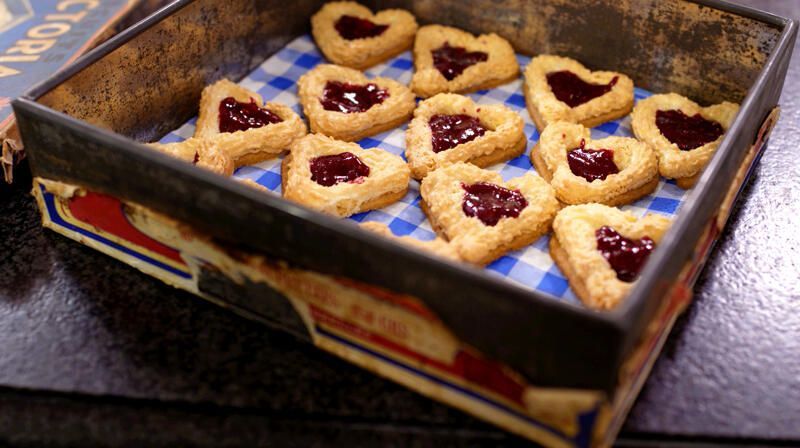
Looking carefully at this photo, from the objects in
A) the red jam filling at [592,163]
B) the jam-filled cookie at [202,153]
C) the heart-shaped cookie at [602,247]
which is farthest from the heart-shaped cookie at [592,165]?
the jam-filled cookie at [202,153]

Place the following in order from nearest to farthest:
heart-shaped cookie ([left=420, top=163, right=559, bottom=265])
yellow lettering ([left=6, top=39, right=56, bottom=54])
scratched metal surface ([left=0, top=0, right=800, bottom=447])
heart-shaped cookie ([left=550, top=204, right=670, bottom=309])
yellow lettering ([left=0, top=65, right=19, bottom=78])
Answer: scratched metal surface ([left=0, top=0, right=800, bottom=447])
heart-shaped cookie ([left=550, top=204, right=670, bottom=309])
heart-shaped cookie ([left=420, top=163, right=559, bottom=265])
yellow lettering ([left=0, top=65, right=19, bottom=78])
yellow lettering ([left=6, top=39, right=56, bottom=54])

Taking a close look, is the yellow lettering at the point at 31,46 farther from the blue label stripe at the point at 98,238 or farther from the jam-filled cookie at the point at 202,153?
the blue label stripe at the point at 98,238

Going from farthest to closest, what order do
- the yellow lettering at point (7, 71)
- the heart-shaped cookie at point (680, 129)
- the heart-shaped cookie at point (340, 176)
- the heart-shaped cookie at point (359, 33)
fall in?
the heart-shaped cookie at point (359, 33), the yellow lettering at point (7, 71), the heart-shaped cookie at point (680, 129), the heart-shaped cookie at point (340, 176)

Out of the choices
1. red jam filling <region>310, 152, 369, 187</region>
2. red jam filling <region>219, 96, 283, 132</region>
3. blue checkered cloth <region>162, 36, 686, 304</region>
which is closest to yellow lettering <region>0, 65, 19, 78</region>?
blue checkered cloth <region>162, 36, 686, 304</region>

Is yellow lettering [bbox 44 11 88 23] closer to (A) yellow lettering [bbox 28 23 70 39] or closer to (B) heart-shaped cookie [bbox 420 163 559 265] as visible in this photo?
(A) yellow lettering [bbox 28 23 70 39]

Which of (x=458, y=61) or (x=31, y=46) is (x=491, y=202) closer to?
(x=458, y=61)

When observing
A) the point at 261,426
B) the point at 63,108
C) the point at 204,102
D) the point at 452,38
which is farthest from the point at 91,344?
the point at 452,38

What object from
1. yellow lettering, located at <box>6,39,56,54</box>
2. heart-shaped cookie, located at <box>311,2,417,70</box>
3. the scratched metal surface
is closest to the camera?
the scratched metal surface
